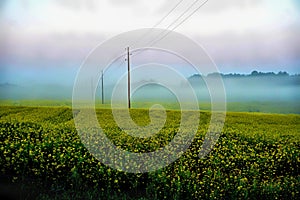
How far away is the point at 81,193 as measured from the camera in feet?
15.8

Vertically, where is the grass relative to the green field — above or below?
above

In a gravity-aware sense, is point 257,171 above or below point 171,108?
below

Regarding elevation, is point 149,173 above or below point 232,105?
below

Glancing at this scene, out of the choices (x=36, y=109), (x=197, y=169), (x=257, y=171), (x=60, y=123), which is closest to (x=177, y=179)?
(x=197, y=169)

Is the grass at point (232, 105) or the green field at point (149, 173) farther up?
the grass at point (232, 105)

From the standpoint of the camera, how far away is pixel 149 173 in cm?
503

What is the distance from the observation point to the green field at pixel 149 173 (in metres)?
4.87

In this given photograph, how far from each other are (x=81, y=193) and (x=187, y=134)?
1928 mm

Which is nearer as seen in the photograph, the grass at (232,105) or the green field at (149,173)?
the green field at (149,173)

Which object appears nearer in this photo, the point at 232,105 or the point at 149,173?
the point at 149,173

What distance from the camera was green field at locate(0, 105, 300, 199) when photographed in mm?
4871

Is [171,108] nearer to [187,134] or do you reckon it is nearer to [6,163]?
[187,134]

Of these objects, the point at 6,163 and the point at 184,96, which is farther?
the point at 184,96

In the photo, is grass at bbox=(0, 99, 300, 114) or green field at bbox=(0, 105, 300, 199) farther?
grass at bbox=(0, 99, 300, 114)
